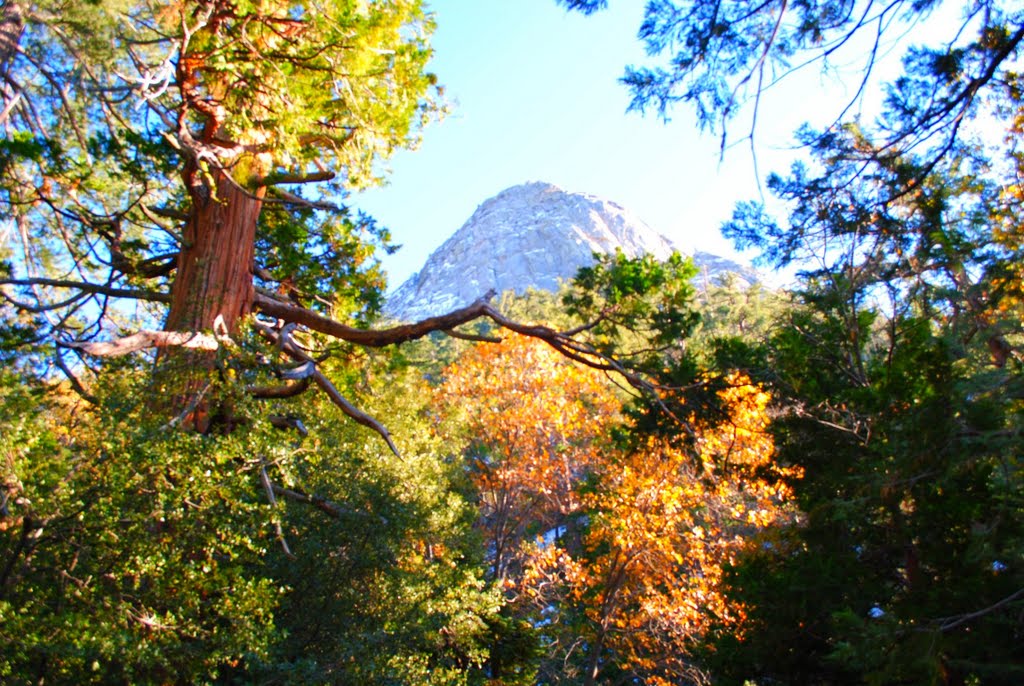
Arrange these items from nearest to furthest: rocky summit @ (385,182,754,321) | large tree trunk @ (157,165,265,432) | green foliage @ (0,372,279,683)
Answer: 1. green foliage @ (0,372,279,683)
2. large tree trunk @ (157,165,265,432)
3. rocky summit @ (385,182,754,321)

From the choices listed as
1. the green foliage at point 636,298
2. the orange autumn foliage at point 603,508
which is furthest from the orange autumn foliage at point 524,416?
the green foliage at point 636,298

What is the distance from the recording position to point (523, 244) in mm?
136750

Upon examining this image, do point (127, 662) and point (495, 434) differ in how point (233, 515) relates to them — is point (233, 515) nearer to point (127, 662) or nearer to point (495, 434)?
point (127, 662)

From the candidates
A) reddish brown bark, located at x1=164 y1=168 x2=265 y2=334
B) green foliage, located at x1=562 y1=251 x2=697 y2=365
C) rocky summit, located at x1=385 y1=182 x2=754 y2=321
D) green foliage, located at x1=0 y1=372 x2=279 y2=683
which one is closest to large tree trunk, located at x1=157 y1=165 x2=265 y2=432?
reddish brown bark, located at x1=164 y1=168 x2=265 y2=334

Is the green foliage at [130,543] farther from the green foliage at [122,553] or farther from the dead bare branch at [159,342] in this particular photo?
the dead bare branch at [159,342]

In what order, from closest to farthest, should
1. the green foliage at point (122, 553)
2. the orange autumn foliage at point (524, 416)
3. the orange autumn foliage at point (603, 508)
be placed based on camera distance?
the green foliage at point (122, 553) → the orange autumn foliage at point (603, 508) → the orange autumn foliage at point (524, 416)

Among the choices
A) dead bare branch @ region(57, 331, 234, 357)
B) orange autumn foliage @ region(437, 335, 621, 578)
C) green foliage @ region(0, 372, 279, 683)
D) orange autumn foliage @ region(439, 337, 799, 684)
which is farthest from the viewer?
orange autumn foliage @ region(437, 335, 621, 578)

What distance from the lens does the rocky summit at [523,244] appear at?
415 ft

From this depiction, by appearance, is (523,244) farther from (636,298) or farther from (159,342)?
(159,342)

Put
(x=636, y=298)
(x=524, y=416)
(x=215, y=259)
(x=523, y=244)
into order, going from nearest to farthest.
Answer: (x=215, y=259) < (x=636, y=298) < (x=524, y=416) < (x=523, y=244)

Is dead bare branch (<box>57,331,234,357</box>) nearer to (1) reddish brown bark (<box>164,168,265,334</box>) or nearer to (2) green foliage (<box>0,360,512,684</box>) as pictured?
(2) green foliage (<box>0,360,512,684</box>)

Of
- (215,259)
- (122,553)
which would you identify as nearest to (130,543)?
(122,553)

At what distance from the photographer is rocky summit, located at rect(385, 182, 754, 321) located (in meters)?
126

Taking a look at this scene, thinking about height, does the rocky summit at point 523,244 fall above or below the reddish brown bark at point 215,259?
above
